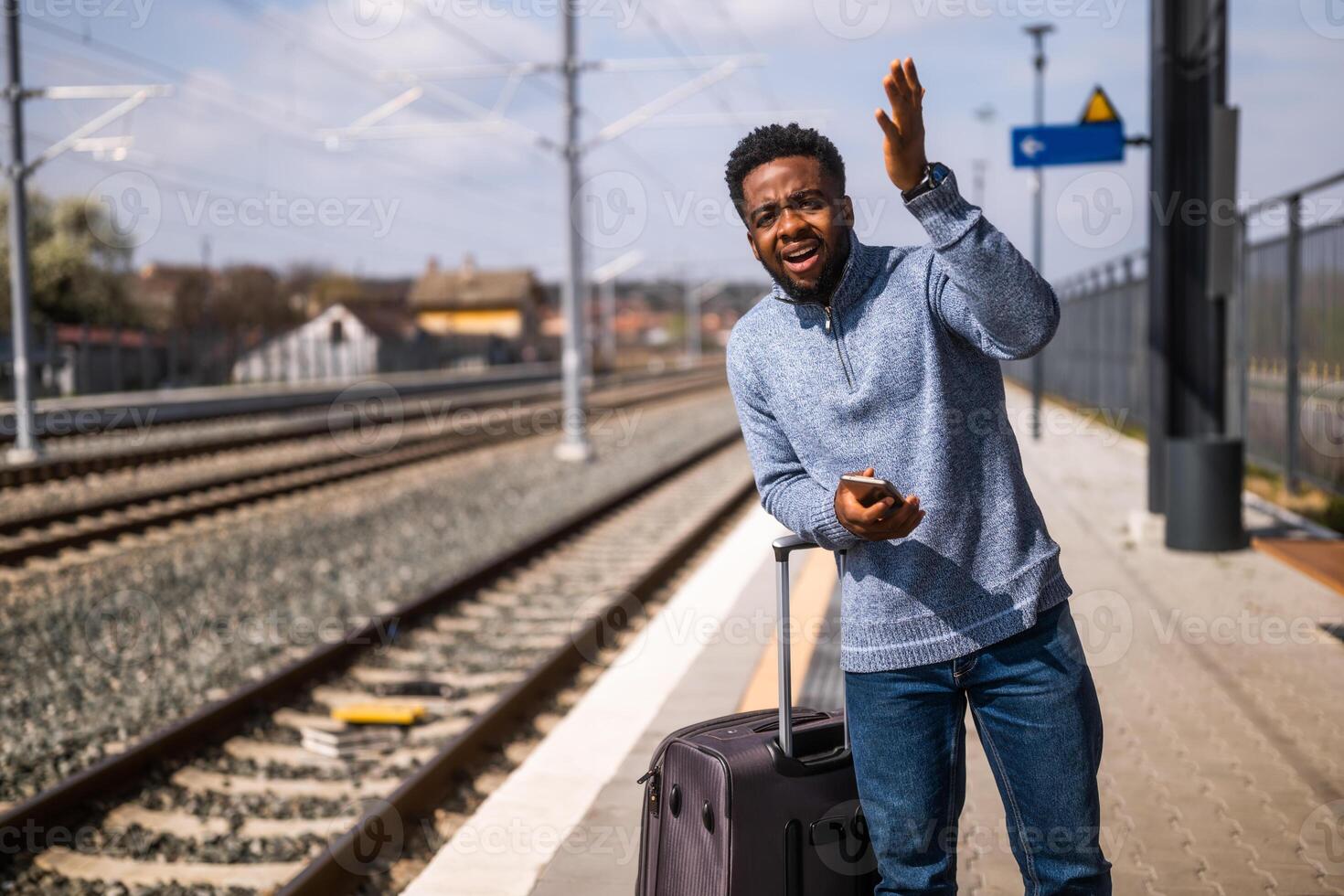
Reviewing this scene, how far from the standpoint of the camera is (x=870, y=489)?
2.13 metres

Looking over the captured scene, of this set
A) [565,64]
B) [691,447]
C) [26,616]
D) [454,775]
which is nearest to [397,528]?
[26,616]

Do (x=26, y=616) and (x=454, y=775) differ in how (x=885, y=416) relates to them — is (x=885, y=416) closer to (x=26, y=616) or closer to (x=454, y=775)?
(x=454, y=775)

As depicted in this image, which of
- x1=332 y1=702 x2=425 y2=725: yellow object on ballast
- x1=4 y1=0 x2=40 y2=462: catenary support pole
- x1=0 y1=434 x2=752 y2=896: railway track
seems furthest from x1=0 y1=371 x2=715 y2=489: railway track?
x1=332 y1=702 x2=425 y2=725: yellow object on ballast

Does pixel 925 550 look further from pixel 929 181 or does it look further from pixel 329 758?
pixel 329 758

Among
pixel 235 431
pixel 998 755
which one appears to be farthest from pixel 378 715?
pixel 235 431

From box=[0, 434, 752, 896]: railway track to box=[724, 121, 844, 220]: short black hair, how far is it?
2.79 metres

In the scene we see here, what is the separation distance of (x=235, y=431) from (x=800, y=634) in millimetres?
18429

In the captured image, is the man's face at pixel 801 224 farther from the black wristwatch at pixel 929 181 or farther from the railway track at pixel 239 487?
the railway track at pixel 239 487

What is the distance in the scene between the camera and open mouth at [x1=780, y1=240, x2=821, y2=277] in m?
2.35

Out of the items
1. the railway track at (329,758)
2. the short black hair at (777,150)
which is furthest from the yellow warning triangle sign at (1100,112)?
the short black hair at (777,150)

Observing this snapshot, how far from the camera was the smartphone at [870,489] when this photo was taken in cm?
213

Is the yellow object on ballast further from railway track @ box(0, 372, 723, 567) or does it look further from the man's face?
railway track @ box(0, 372, 723, 567)

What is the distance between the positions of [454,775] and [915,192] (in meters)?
4.20

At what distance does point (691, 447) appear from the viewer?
901 inches
